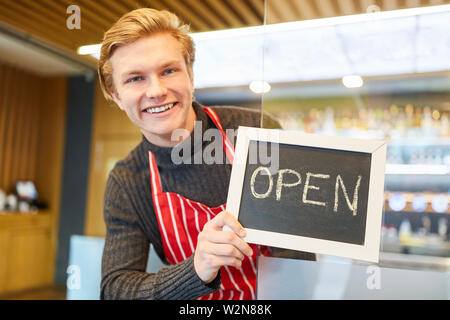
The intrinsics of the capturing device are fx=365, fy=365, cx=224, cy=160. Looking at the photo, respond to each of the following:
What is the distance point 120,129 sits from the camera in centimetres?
104

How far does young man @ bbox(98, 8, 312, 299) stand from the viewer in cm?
79

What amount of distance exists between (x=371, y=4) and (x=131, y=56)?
0.51 meters

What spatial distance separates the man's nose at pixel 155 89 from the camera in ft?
2.61

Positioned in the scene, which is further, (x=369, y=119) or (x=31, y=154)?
(x=31, y=154)

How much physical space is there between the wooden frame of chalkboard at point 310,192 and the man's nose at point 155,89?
0.21 m

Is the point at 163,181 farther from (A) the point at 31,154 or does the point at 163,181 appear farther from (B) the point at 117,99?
(A) the point at 31,154

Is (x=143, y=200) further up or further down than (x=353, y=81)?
further down

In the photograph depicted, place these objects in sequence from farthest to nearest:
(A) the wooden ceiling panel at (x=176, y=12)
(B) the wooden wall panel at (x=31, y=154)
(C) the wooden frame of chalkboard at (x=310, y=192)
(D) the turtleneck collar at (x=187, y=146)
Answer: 1. (B) the wooden wall panel at (x=31, y=154)
2. (D) the turtleneck collar at (x=187, y=146)
3. (A) the wooden ceiling panel at (x=176, y=12)
4. (C) the wooden frame of chalkboard at (x=310, y=192)

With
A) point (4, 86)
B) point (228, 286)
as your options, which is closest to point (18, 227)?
point (4, 86)

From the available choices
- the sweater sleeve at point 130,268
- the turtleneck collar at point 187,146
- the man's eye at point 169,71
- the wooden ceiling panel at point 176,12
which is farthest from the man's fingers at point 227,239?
the wooden ceiling panel at point 176,12

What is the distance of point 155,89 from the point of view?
0.79 m

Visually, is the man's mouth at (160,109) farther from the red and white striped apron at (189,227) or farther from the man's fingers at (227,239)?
the man's fingers at (227,239)

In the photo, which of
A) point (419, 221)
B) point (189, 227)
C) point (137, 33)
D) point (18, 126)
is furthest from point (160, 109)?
point (18, 126)

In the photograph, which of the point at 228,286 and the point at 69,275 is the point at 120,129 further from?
the point at 228,286
